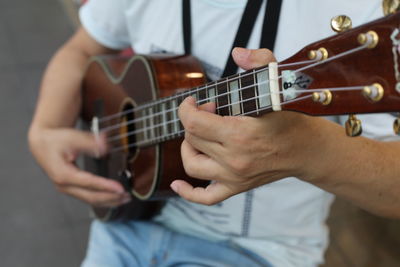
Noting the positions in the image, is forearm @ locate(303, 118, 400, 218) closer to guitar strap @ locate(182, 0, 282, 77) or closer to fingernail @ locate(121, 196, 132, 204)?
guitar strap @ locate(182, 0, 282, 77)

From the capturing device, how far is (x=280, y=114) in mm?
564

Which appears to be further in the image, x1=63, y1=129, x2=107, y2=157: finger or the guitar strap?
x1=63, y1=129, x2=107, y2=157: finger

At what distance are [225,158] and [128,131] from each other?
1.32ft

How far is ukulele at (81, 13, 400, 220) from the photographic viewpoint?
449mm

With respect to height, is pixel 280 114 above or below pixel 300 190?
above

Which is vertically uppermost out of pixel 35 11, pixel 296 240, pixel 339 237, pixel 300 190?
pixel 35 11

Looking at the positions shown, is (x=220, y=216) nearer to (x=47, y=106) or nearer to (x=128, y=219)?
(x=128, y=219)

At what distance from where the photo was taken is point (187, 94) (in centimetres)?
72

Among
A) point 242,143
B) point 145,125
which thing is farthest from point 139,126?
point 242,143

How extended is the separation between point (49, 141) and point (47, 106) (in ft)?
0.30

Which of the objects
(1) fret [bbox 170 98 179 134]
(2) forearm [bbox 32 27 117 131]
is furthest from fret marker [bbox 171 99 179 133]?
(2) forearm [bbox 32 27 117 131]

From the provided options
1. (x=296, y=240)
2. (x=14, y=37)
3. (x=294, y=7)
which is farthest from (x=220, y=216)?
(x=14, y=37)

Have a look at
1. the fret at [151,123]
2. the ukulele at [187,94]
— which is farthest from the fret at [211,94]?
the fret at [151,123]

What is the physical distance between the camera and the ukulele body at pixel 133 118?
86cm
